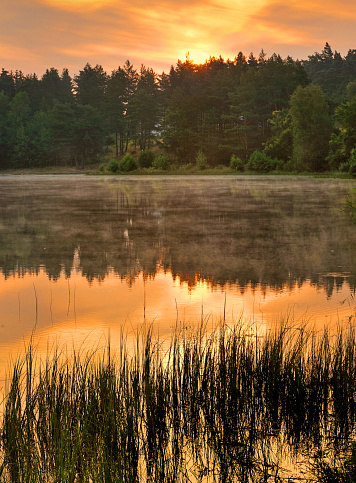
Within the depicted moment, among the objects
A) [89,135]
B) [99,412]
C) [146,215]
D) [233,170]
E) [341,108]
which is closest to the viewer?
[99,412]

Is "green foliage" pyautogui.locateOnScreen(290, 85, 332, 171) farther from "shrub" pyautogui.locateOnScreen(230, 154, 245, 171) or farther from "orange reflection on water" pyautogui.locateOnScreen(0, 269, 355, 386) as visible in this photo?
"orange reflection on water" pyautogui.locateOnScreen(0, 269, 355, 386)

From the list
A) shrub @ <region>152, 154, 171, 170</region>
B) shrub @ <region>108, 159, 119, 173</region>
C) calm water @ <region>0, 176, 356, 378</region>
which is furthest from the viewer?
shrub @ <region>108, 159, 119, 173</region>

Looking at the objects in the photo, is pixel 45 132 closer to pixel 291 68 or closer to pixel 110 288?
pixel 291 68

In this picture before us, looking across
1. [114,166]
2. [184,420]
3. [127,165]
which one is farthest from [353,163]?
[184,420]

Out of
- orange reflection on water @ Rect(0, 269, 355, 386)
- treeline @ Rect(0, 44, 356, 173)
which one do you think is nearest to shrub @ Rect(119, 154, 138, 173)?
treeline @ Rect(0, 44, 356, 173)

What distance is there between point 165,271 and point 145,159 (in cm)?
7861

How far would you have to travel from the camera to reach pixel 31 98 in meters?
156

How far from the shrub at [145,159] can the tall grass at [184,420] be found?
85.1 m

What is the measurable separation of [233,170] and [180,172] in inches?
349

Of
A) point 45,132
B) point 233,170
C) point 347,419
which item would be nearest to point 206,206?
point 347,419

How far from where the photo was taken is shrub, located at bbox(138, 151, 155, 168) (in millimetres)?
89438

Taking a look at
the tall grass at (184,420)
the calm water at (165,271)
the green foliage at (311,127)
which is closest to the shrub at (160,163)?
the green foliage at (311,127)

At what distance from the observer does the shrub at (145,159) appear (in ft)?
293

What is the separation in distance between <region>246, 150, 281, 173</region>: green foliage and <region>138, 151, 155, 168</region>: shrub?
1756 cm
